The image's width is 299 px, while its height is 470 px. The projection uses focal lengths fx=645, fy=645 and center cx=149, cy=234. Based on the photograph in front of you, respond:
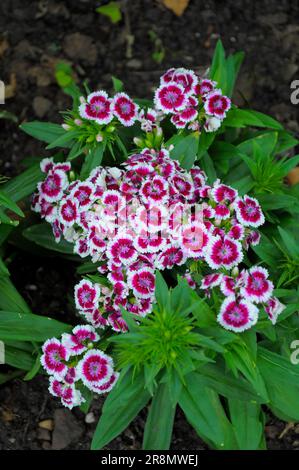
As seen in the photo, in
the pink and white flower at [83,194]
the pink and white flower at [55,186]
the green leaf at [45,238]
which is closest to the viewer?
the pink and white flower at [83,194]

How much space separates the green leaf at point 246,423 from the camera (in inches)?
124

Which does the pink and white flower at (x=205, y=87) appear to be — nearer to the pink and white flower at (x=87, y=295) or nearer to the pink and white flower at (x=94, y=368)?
the pink and white flower at (x=87, y=295)

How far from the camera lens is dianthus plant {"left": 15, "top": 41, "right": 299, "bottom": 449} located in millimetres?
2756

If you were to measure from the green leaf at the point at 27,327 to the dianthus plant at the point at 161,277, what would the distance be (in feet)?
0.36

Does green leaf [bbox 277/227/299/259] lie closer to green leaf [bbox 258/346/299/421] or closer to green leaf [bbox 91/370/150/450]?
green leaf [bbox 258/346/299/421]

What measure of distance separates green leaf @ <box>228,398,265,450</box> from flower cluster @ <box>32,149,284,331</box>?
63cm

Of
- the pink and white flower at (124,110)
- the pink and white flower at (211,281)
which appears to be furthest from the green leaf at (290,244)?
the pink and white flower at (124,110)

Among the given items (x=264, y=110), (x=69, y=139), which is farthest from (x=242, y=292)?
(x=264, y=110)

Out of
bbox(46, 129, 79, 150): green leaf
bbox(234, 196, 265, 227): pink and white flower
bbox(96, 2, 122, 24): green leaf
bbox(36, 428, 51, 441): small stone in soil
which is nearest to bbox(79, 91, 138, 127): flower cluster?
bbox(46, 129, 79, 150): green leaf

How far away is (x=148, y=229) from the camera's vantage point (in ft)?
9.41

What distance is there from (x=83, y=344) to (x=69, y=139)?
1.01 m

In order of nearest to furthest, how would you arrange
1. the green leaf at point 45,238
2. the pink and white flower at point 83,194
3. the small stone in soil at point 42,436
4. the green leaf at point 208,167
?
the pink and white flower at point 83,194, the green leaf at point 208,167, the green leaf at point 45,238, the small stone in soil at point 42,436

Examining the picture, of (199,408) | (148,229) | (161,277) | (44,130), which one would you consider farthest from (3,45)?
(199,408)

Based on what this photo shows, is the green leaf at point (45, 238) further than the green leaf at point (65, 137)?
Yes
